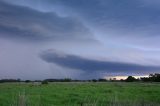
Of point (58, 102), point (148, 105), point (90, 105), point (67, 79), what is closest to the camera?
point (90, 105)

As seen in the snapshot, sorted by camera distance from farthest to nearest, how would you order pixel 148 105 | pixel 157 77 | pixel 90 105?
pixel 157 77 < pixel 148 105 < pixel 90 105

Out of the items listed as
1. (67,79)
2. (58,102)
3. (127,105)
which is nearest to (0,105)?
(58,102)

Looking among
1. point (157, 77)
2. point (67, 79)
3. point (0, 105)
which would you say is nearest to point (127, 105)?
point (0, 105)

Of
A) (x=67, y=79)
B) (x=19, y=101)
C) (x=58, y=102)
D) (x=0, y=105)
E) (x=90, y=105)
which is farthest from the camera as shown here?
(x=67, y=79)

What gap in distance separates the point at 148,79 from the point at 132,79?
164 inches

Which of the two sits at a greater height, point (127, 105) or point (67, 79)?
point (67, 79)

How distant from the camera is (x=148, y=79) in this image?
8931 centimetres

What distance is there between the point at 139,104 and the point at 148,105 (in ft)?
1.10

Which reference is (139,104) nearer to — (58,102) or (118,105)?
(118,105)

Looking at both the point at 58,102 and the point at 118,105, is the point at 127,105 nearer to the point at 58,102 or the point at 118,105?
the point at 118,105

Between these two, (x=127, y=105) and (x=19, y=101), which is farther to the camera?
(x=127, y=105)

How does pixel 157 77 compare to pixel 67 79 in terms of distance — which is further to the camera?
pixel 67 79

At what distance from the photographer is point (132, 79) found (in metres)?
88.5

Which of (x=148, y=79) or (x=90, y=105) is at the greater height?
(x=148, y=79)
